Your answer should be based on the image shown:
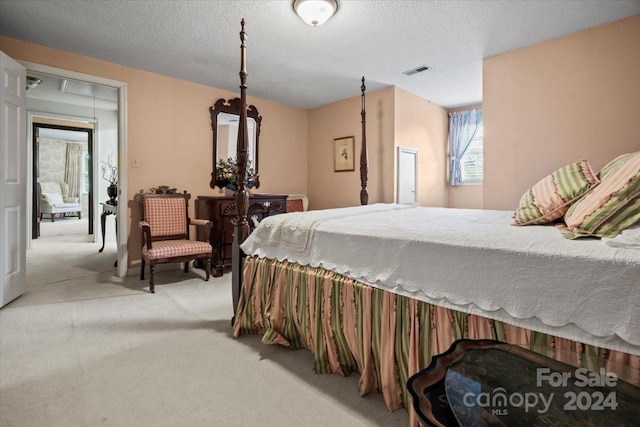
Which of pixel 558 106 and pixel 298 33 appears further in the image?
pixel 558 106

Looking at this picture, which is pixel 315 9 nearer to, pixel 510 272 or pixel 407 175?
pixel 510 272

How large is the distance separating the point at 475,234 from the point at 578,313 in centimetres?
42

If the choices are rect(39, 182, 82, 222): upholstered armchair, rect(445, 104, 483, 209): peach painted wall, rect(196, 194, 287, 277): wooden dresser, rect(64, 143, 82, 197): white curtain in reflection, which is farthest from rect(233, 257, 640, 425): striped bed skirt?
rect(64, 143, 82, 197): white curtain in reflection

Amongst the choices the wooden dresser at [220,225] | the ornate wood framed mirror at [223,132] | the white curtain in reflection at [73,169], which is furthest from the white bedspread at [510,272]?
the white curtain in reflection at [73,169]

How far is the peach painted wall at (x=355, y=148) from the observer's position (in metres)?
4.61

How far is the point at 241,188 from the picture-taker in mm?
2145

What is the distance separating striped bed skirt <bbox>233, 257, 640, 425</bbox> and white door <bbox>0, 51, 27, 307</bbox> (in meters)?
2.24

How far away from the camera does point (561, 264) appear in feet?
3.31

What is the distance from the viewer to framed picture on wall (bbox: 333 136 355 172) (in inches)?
197

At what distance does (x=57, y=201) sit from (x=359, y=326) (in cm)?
1071

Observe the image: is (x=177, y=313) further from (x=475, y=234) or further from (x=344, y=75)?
(x=344, y=75)

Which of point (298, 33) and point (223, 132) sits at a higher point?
point (298, 33)

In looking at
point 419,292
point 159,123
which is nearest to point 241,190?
point 419,292

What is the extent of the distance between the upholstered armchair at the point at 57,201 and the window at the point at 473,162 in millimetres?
10380
